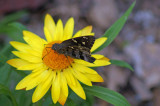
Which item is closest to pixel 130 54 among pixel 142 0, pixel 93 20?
pixel 93 20

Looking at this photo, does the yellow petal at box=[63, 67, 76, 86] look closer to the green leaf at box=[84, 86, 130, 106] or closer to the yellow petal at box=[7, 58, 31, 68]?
the green leaf at box=[84, 86, 130, 106]

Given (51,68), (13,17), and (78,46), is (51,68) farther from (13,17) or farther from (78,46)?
(13,17)

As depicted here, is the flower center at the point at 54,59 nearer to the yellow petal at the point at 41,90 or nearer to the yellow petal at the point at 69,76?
the yellow petal at the point at 69,76

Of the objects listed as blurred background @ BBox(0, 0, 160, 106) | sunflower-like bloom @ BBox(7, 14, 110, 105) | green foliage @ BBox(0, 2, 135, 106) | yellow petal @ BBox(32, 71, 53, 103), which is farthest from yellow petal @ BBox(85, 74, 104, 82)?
blurred background @ BBox(0, 0, 160, 106)

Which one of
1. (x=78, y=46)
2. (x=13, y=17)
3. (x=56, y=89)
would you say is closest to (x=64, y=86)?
(x=56, y=89)

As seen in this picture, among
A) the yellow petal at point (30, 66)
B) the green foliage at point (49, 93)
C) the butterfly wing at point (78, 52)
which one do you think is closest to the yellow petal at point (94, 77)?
the green foliage at point (49, 93)
